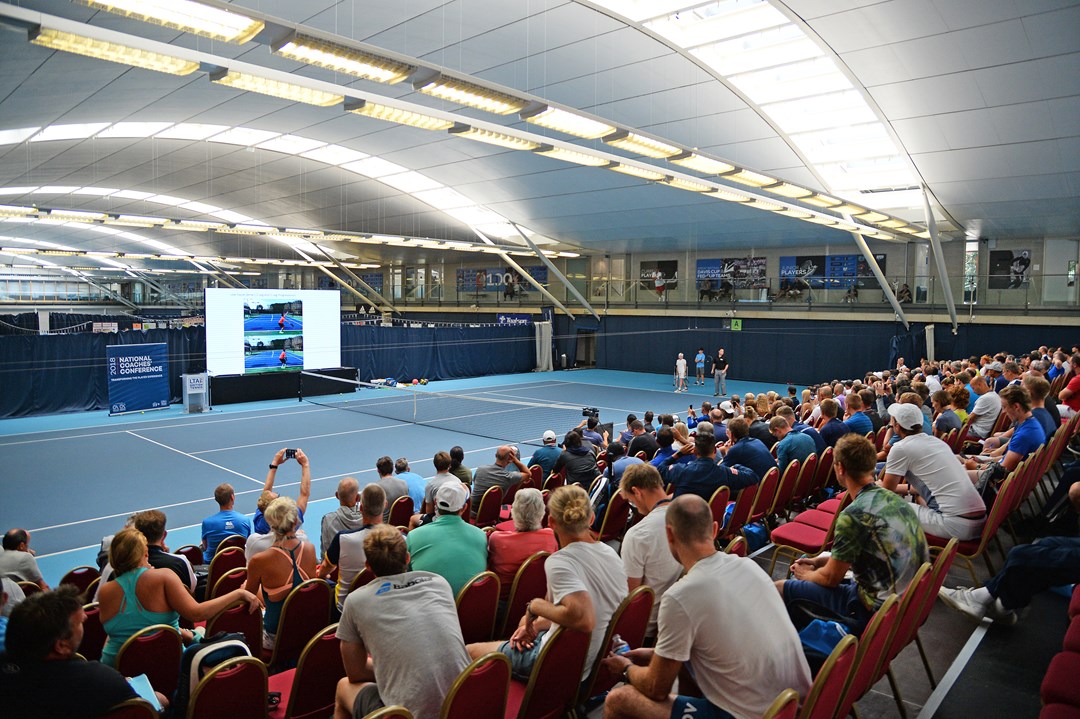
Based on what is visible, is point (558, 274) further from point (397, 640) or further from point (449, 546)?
point (397, 640)

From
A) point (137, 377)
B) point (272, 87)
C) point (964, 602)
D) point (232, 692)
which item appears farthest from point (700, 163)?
point (137, 377)

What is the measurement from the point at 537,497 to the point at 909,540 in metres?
2.27

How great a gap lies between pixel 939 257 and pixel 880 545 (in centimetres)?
2155

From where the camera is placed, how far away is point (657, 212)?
24.8 meters

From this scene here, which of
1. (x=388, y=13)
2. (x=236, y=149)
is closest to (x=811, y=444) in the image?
(x=388, y=13)

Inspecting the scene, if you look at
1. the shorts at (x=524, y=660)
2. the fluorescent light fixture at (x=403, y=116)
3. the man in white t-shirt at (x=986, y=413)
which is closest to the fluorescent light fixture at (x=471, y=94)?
the fluorescent light fixture at (x=403, y=116)

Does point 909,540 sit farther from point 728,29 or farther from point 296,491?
point 728,29

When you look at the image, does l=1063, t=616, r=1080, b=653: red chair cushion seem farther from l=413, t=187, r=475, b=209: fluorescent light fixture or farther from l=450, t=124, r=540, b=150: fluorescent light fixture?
l=413, t=187, r=475, b=209: fluorescent light fixture

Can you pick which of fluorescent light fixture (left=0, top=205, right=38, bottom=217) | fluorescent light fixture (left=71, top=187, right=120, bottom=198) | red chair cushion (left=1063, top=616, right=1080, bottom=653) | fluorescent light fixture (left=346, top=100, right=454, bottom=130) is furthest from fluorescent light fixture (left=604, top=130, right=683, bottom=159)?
fluorescent light fixture (left=71, top=187, right=120, bottom=198)

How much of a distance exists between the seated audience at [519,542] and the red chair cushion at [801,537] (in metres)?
2.25

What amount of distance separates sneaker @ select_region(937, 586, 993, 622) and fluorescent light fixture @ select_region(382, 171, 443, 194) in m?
22.5

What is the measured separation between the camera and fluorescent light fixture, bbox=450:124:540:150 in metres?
9.56

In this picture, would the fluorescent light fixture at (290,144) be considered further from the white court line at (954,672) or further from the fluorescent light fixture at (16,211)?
the white court line at (954,672)

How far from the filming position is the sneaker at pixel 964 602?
4.63 metres
